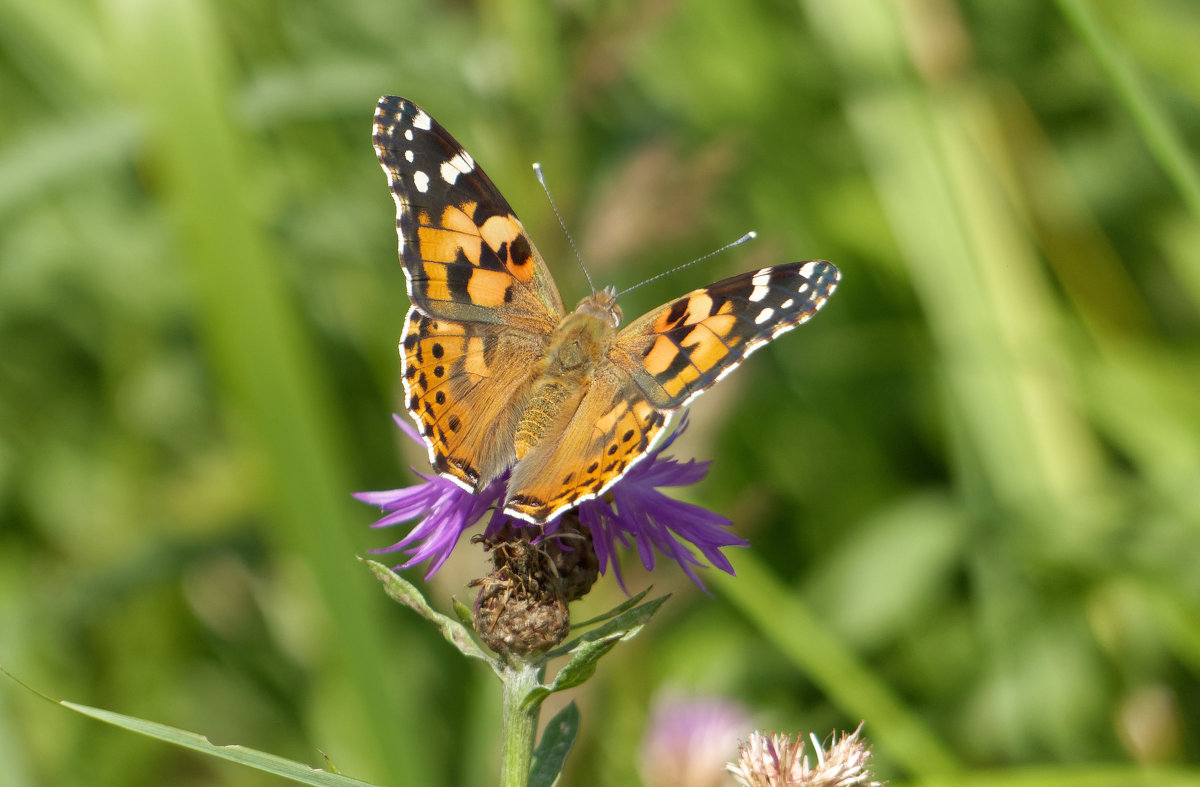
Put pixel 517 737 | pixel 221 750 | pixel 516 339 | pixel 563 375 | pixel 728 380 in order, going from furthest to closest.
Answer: pixel 728 380 → pixel 516 339 → pixel 563 375 → pixel 517 737 → pixel 221 750

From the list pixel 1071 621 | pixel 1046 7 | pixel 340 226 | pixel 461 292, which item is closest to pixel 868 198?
pixel 1046 7

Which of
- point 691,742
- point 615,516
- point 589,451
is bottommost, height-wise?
point 691,742

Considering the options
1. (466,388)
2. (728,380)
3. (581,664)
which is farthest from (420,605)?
(728,380)

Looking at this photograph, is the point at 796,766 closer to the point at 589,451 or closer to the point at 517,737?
the point at 517,737

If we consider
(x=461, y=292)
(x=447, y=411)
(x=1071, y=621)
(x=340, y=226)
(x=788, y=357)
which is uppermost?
(x=340, y=226)

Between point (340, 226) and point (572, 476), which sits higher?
point (340, 226)

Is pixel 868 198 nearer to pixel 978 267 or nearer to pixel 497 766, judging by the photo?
pixel 978 267

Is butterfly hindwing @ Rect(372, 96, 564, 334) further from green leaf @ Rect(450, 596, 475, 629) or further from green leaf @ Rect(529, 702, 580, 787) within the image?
green leaf @ Rect(529, 702, 580, 787)

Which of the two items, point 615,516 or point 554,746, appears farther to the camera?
point 615,516
